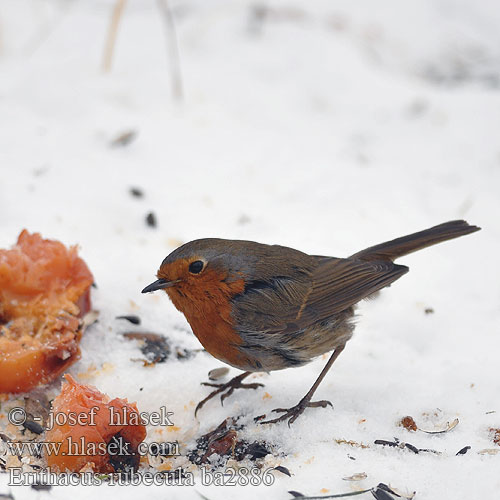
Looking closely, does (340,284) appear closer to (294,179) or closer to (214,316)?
(214,316)

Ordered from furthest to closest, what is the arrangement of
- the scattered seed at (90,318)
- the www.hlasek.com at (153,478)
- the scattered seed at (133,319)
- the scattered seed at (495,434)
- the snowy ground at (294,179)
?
the scattered seed at (133,319) < the scattered seed at (90,318) < the snowy ground at (294,179) < the scattered seed at (495,434) < the www.hlasek.com at (153,478)

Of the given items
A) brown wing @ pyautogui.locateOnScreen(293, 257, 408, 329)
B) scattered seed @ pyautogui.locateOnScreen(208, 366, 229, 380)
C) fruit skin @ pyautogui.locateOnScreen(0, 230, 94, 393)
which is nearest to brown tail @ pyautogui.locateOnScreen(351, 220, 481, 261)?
brown wing @ pyautogui.locateOnScreen(293, 257, 408, 329)

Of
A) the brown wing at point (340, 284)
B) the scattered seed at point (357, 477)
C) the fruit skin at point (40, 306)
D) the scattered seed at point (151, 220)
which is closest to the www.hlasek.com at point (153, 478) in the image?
the scattered seed at point (357, 477)

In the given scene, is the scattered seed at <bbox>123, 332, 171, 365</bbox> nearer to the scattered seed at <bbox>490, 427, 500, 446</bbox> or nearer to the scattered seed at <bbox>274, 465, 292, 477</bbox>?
the scattered seed at <bbox>274, 465, 292, 477</bbox>

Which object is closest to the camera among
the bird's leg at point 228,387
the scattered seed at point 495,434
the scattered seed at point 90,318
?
the scattered seed at point 495,434

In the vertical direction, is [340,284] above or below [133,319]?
above

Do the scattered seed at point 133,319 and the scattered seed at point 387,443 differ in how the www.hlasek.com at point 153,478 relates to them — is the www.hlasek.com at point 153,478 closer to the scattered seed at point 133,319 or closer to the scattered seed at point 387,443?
the scattered seed at point 387,443

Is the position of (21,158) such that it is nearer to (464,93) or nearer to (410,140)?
(410,140)

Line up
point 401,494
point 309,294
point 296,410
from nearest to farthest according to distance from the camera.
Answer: point 401,494, point 296,410, point 309,294

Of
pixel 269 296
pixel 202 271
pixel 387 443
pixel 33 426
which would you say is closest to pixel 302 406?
pixel 387 443
